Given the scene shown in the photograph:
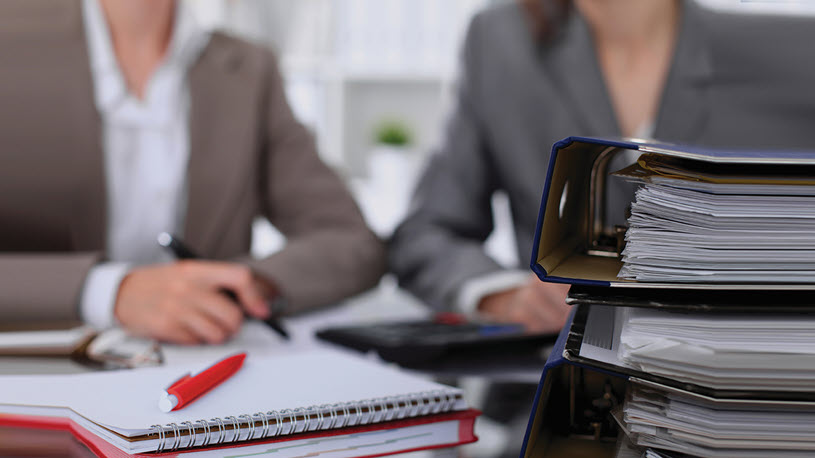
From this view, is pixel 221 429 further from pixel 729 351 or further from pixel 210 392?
pixel 729 351

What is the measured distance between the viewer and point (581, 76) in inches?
42.0

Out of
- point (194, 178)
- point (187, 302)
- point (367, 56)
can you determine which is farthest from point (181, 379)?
point (367, 56)

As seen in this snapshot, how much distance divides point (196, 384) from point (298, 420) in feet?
0.21

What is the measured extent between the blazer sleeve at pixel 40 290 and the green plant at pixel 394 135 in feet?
9.68

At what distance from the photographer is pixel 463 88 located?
3.87 feet

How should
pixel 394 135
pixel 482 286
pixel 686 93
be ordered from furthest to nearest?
1. pixel 394 135
2. pixel 686 93
3. pixel 482 286

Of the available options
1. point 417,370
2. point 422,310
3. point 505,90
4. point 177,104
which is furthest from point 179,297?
point 505,90

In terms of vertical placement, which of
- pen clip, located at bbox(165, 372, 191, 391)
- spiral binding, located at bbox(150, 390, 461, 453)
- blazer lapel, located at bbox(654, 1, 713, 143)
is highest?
blazer lapel, located at bbox(654, 1, 713, 143)

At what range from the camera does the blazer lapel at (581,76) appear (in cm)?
104

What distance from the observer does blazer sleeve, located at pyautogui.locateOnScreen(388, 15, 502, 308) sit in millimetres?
944

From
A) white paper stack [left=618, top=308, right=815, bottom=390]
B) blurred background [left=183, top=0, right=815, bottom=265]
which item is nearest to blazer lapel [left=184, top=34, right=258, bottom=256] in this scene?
white paper stack [left=618, top=308, right=815, bottom=390]

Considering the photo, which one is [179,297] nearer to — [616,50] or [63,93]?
[63,93]

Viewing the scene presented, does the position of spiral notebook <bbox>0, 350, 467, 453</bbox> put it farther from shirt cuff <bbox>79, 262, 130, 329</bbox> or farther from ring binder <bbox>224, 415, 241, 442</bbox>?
shirt cuff <bbox>79, 262, 130, 329</bbox>

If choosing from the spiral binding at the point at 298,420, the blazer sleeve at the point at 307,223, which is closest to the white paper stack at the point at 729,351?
the spiral binding at the point at 298,420
